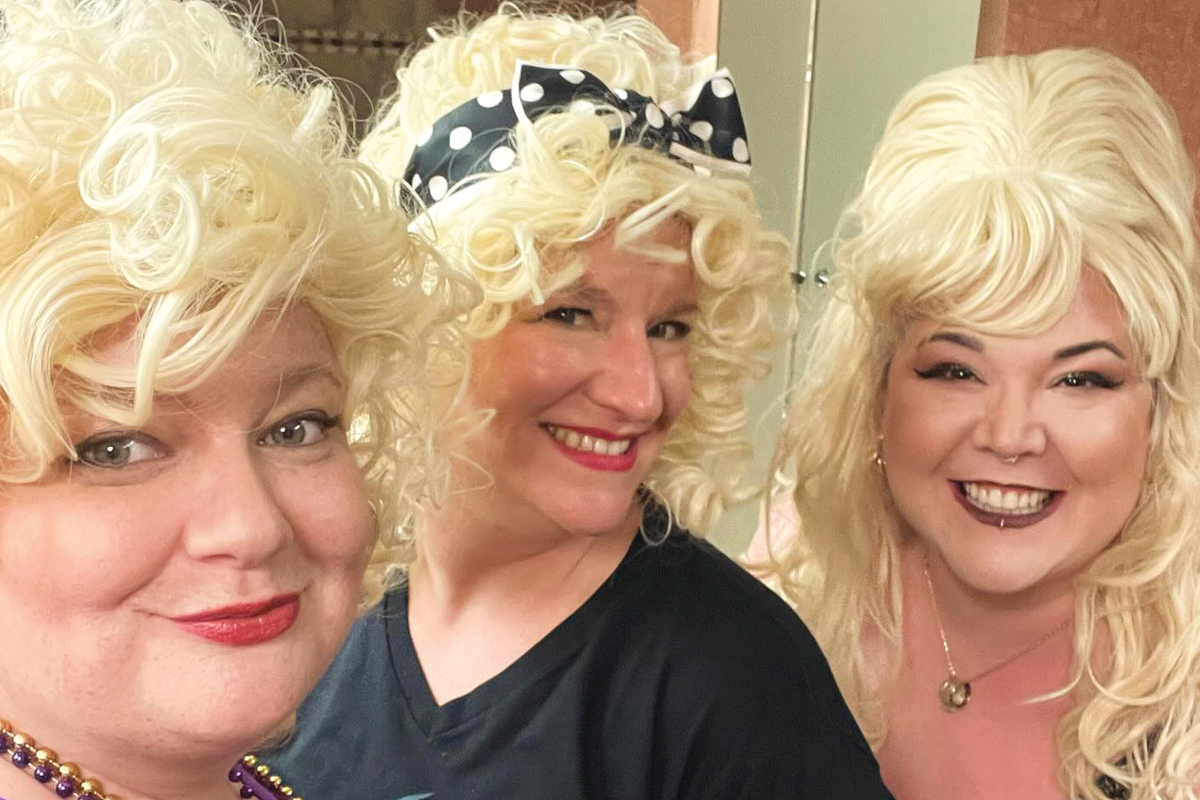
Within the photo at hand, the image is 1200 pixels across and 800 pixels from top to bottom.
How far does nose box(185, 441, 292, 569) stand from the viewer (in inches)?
32.6

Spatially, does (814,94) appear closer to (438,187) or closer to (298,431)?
(438,187)

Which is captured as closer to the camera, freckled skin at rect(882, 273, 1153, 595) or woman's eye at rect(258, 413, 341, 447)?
woman's eye at rect(258, 413, 341, 447)

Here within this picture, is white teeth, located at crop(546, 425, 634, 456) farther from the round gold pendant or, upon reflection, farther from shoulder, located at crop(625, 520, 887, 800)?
the round gold pendant

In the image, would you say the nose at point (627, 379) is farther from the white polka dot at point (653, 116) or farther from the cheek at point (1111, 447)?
the cheek at point (1111, 447)

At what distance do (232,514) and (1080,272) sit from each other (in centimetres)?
116

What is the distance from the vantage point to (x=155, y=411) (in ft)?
2.71

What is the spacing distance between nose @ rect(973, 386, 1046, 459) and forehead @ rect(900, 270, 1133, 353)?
0.26 ft

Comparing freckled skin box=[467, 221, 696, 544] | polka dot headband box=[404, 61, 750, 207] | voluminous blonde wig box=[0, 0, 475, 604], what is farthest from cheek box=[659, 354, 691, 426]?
voluminous blonde wig box=[0, 0, 475, 604]

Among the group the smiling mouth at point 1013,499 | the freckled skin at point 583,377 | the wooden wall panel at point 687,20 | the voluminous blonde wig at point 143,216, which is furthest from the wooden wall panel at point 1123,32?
the voluminous blonde wig at point 143,216

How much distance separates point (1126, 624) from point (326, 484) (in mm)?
1242

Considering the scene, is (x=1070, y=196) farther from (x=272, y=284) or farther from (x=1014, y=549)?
(x=272, y=284)

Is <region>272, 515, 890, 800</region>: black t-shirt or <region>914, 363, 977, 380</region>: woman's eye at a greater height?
<region>914, 363, 977, 380</region>: woman's eye

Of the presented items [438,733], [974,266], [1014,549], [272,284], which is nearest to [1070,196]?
[974,266]

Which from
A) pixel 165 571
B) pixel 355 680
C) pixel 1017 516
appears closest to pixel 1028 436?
pixel 1017 516
